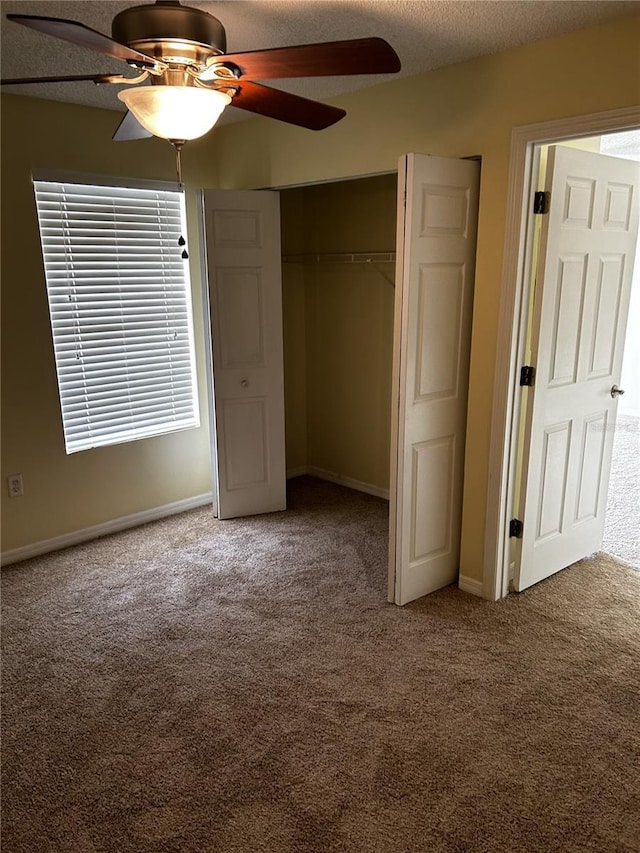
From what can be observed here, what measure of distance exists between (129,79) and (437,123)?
5.56ft

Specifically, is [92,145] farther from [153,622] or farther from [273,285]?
[153,622]

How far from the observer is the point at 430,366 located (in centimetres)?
295

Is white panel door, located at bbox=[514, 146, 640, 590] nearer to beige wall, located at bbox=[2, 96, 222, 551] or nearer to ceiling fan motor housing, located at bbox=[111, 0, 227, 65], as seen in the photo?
ceiling fan motor housing, located at bbox=[111, 0, 227, 65]

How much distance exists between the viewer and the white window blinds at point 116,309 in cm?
366

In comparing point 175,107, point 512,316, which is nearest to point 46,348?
point 175,107

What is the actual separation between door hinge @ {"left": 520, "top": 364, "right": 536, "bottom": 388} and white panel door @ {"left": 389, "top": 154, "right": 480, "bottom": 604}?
0.27 metres

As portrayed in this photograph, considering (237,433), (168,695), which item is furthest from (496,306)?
(168,695)

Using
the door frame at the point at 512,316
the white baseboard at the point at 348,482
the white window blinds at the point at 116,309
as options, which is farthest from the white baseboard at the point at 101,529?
the door frame at the point at 512,316

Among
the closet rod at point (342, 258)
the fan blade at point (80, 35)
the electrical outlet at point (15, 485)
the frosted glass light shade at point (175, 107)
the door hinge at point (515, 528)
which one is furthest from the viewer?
the closet rod at point (342, 258)

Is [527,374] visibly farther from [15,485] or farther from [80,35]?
[15,485]

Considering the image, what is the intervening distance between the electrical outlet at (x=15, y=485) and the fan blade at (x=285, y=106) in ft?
8.37

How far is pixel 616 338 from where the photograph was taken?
3.36 m

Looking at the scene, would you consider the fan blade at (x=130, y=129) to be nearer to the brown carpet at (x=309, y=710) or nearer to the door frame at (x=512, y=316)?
the door frame at (x=512, y=316)

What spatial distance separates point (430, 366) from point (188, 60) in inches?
67.0
